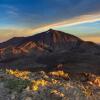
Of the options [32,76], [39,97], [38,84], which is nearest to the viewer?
[39,97]

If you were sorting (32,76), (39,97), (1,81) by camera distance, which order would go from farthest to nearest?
(32,76) → (1,81) → (39,97)

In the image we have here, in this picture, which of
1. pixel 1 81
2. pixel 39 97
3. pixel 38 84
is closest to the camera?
pixel 39 97

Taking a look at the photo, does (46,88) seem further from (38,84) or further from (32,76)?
(32,76)

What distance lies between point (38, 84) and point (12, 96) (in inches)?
72.1

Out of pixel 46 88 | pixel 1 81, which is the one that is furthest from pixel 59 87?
pixel 1 81

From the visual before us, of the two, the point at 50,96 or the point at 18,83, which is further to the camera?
the point at 18,83

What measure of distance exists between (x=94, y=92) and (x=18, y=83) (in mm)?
4657

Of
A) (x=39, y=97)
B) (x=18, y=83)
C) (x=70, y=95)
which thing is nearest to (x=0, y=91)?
(x=18, y=83)

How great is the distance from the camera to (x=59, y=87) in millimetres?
22125

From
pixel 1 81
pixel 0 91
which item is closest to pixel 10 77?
pixel 1 81

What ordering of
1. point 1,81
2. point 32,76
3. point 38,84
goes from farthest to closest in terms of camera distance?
1. point 32,76
2. point 1,81
3. point 38,84

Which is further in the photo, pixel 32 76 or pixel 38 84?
pixel 32 76

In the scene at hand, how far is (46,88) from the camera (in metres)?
21.6

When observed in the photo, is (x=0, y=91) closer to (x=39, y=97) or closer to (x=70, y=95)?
(x=39, y=97)
